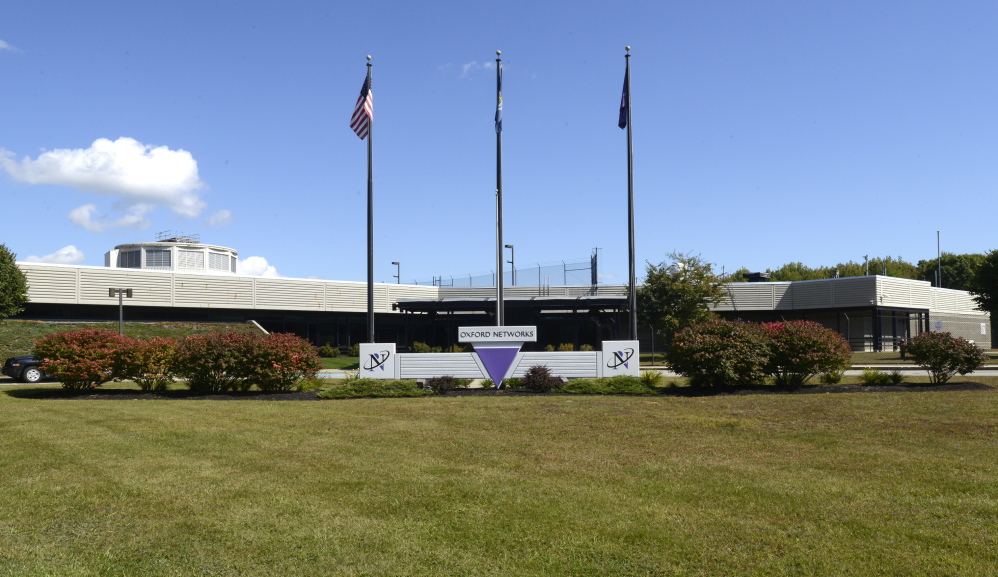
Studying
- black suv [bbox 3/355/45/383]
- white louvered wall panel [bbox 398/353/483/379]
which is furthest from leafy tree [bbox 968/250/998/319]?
black suv [bbox 3/355/45/383]

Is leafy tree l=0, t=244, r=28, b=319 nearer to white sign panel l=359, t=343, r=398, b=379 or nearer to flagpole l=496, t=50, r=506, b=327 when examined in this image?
white sign panel l=359, t=343, r=398, b=379

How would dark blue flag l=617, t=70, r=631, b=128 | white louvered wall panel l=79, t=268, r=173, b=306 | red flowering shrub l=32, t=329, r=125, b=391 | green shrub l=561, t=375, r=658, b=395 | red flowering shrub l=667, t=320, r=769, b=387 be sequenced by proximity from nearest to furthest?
1. red flowering shrub l=667, t=320, r=769, b=387
2. green shrub l=561, t=375, r=658, b=395
3. red flowering shrub l=32, t=329, r=125, b=391
4. dark blue flag l=617, t=70, r=631, b=128
5. white louvered wall panel l=79, t=268, r=173, b=306

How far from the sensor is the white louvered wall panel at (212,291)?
171 ft

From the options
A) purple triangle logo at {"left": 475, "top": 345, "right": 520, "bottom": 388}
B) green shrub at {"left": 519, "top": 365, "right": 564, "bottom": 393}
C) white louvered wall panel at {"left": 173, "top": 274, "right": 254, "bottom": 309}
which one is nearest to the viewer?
green shrub at {"left": 519, "top": 365, "right": 564, "bottom": 393}

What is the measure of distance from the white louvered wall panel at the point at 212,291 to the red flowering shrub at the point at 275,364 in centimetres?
3371

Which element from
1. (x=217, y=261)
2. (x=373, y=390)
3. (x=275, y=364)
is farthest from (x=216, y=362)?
(x=217, y=261)

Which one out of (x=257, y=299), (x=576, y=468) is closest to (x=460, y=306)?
(x=257, y=299)

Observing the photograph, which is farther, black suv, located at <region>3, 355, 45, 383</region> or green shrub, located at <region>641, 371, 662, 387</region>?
black suv, located at <region>3, 355, 45, 383</region>

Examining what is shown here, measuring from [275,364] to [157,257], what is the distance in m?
67.3

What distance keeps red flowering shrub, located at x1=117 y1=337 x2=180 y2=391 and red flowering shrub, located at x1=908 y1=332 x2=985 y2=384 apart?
2055 cm

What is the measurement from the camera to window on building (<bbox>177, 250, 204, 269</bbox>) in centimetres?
8188

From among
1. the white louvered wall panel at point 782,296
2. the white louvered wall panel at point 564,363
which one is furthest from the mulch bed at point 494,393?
the white louvered wall panel at point 782,296

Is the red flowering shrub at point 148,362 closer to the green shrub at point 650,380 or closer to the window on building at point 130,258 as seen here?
the green shrub at point 650,380

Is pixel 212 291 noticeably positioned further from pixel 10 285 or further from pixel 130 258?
pixel 130 258
